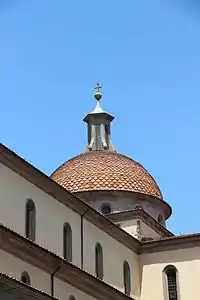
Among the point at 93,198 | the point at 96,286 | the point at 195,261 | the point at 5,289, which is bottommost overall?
the point at 5,289

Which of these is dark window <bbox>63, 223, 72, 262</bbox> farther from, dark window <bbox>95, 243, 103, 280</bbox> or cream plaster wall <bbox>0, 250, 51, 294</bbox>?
cream plaster wall <bbox>0, 250, 51, 294</bbox>

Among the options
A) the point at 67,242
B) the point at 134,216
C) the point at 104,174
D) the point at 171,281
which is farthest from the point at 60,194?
the point at 104,174

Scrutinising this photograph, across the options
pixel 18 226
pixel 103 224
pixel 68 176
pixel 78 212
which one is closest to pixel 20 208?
pixel 18 226

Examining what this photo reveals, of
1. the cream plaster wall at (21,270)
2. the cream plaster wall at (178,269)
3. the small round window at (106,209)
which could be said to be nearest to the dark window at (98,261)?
the cream plaster wall at (178,269)

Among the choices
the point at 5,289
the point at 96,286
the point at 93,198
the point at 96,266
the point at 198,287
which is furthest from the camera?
the point at 93,198

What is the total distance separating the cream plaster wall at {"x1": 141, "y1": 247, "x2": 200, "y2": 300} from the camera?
102 ft

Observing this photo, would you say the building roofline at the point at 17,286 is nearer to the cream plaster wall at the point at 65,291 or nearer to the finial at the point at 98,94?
the cream plaster wall at the point at 65,291

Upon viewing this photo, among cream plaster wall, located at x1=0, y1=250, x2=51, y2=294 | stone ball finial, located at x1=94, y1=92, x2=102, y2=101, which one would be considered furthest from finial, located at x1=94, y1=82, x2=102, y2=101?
cream plaster wall, located at x1=0, y1=250, x2=51, y2=294

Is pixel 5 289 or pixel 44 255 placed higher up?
pixel 44 255

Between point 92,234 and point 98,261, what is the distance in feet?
3.48

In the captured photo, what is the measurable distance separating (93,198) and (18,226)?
12427mm

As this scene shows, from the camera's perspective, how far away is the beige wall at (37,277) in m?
22.1

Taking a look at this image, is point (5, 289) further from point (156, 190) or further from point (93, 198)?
point (156, 190)

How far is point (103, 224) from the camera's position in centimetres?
2950
